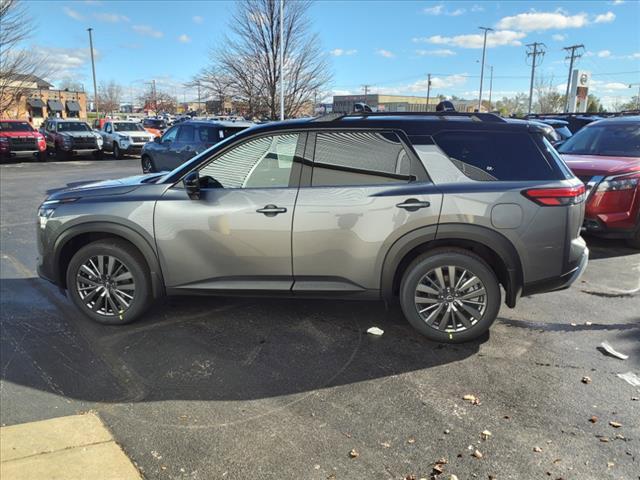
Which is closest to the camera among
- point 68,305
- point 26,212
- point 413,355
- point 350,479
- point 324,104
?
point 350,479

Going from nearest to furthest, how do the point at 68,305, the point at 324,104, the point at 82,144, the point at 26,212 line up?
the point at 68,305, the point at 26,212, the point at 82,144, the point at 324,104

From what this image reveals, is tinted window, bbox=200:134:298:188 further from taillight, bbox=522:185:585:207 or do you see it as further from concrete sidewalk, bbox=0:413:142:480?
concrete sidewalk, bbox=0:413:142:480

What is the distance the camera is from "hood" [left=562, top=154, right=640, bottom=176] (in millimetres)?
6711

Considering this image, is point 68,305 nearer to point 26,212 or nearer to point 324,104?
point 26,212

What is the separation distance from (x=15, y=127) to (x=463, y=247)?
24312 mm

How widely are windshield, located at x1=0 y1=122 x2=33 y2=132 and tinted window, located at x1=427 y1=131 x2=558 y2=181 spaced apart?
78.3 ft

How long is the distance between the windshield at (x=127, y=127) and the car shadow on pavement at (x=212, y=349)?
21747 mm

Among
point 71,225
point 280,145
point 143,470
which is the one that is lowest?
point 143,470

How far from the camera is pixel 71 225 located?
4.26 meters

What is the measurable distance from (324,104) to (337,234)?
23.7 meters

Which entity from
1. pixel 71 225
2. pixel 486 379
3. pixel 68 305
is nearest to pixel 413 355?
pixel 486 379

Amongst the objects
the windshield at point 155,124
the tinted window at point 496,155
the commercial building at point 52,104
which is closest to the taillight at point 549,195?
the tinted window at point 496,155

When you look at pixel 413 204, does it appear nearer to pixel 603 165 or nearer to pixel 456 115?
pixel 456 115

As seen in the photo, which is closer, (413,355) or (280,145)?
(413,355)
